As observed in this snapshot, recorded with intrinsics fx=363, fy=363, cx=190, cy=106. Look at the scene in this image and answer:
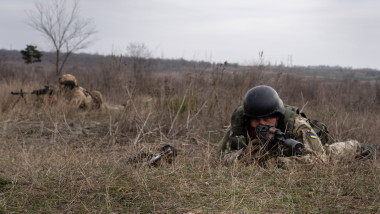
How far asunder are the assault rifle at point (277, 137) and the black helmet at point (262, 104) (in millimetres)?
235

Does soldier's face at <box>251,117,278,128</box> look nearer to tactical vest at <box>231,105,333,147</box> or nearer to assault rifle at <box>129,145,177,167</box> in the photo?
tactical vest at <box>231,105,333,147</box>

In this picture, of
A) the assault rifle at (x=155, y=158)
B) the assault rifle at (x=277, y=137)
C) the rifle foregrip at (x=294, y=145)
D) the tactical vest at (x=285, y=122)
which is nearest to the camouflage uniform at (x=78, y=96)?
the assault rifle at (x=155, y=158)

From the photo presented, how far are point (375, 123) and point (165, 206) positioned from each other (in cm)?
550

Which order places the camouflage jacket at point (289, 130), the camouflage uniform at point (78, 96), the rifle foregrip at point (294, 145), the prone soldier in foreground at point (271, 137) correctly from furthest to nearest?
1. the camouflage uniform at point (78, 96)
2. the camouflage jacket at point (289, 130)
3. the prone soldier in foreground at point (271, 137)
4. the rifle foregrip at point (294, 145)

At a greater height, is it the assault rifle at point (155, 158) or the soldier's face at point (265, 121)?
the soldier's face at point (265, 121)

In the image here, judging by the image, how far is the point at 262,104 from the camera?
3.43 metres

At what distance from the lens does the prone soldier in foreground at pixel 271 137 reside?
3.16 m

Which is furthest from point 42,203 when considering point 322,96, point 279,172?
point 322,96

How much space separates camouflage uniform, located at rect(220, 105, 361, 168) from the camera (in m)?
3.20

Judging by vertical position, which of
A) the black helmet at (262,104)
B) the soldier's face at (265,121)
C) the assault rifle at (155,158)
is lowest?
the assault rifle at (155,158)

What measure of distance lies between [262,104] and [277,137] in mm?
443

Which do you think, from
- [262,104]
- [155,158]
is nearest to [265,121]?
[262,104]

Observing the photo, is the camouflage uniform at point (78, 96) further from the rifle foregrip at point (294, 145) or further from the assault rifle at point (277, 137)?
the rifle foregrip at point (294, 145)

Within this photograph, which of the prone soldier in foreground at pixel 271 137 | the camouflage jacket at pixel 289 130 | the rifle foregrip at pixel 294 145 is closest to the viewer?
the rifle foregrip at pixel 294 145
